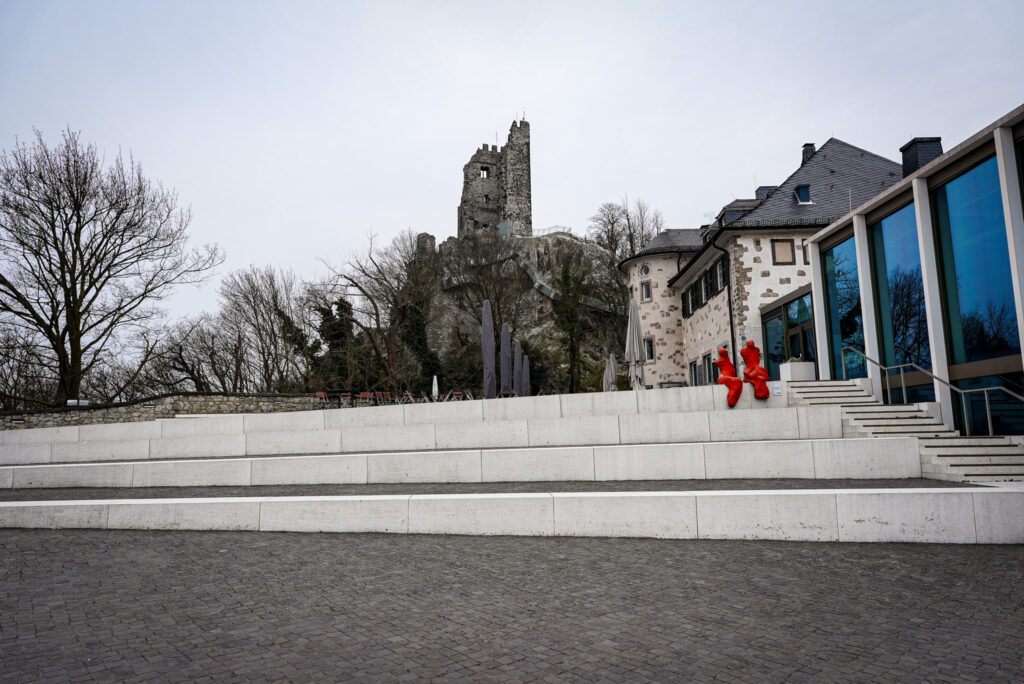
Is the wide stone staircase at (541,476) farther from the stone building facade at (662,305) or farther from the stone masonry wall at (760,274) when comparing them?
the stone building facade at (662,305)

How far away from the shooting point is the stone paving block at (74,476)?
9.97m

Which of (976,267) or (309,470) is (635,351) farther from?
(309,470)

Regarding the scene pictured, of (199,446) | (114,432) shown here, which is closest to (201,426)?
(199,446)

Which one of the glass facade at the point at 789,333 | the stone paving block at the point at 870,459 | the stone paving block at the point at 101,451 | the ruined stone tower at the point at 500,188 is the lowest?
the stone paving block at the point at 870,459

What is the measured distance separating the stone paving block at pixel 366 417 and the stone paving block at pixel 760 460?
261 inches

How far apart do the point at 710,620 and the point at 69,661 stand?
369 cm

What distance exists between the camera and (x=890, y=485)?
773 centimetres

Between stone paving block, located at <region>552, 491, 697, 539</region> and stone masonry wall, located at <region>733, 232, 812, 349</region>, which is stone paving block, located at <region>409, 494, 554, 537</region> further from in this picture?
stone masonry wall, located at <region>733, 232, 812, 349</region>

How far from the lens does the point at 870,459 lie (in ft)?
27.8

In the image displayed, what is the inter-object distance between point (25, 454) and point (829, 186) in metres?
26.4

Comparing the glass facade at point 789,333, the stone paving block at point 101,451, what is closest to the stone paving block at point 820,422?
the glass facade at point 789,333

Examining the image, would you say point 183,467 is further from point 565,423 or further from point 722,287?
point 722,287

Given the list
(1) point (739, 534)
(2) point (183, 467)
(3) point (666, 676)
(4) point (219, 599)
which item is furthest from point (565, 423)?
(3) point (666, 676)

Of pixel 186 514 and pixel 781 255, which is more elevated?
pixel 781 255
